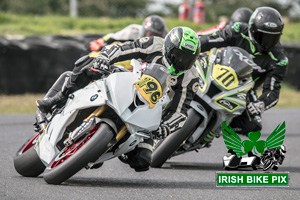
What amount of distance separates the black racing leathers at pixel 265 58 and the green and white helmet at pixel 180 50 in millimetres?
2192

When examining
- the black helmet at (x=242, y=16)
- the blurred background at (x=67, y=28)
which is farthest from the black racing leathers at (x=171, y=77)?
the black helmet at (x=242, y=16)

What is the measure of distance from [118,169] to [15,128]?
345 cm

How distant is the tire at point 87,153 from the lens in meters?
5.18

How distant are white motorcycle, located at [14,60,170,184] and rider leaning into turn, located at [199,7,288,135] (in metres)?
2.31

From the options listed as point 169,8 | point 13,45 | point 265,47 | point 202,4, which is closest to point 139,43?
point 265,47

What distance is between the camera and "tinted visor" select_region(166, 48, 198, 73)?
5836 millimetres

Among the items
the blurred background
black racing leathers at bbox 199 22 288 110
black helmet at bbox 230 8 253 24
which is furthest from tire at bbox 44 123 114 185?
black helmet at bbox 230 8 253 24

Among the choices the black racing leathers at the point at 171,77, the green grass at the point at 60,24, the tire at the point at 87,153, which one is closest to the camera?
the tire at the point at 87,153

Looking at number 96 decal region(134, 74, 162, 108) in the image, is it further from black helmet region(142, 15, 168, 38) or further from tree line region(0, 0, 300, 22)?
tree line region(0, 0, 300, 22)

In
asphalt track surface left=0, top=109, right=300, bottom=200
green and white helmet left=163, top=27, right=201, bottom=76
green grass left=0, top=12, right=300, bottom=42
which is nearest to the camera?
asphalt track surface left=0, top=109, right=300, bottom=200

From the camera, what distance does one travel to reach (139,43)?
246 inches

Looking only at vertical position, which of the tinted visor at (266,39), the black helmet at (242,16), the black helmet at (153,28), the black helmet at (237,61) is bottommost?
the black helmet at (242,16)

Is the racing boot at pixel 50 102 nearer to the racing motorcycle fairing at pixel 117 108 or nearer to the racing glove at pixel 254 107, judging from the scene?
the racing motorcycle fairing at pixel 117 108

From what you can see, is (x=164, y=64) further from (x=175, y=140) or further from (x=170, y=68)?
(x=175, y=140)
